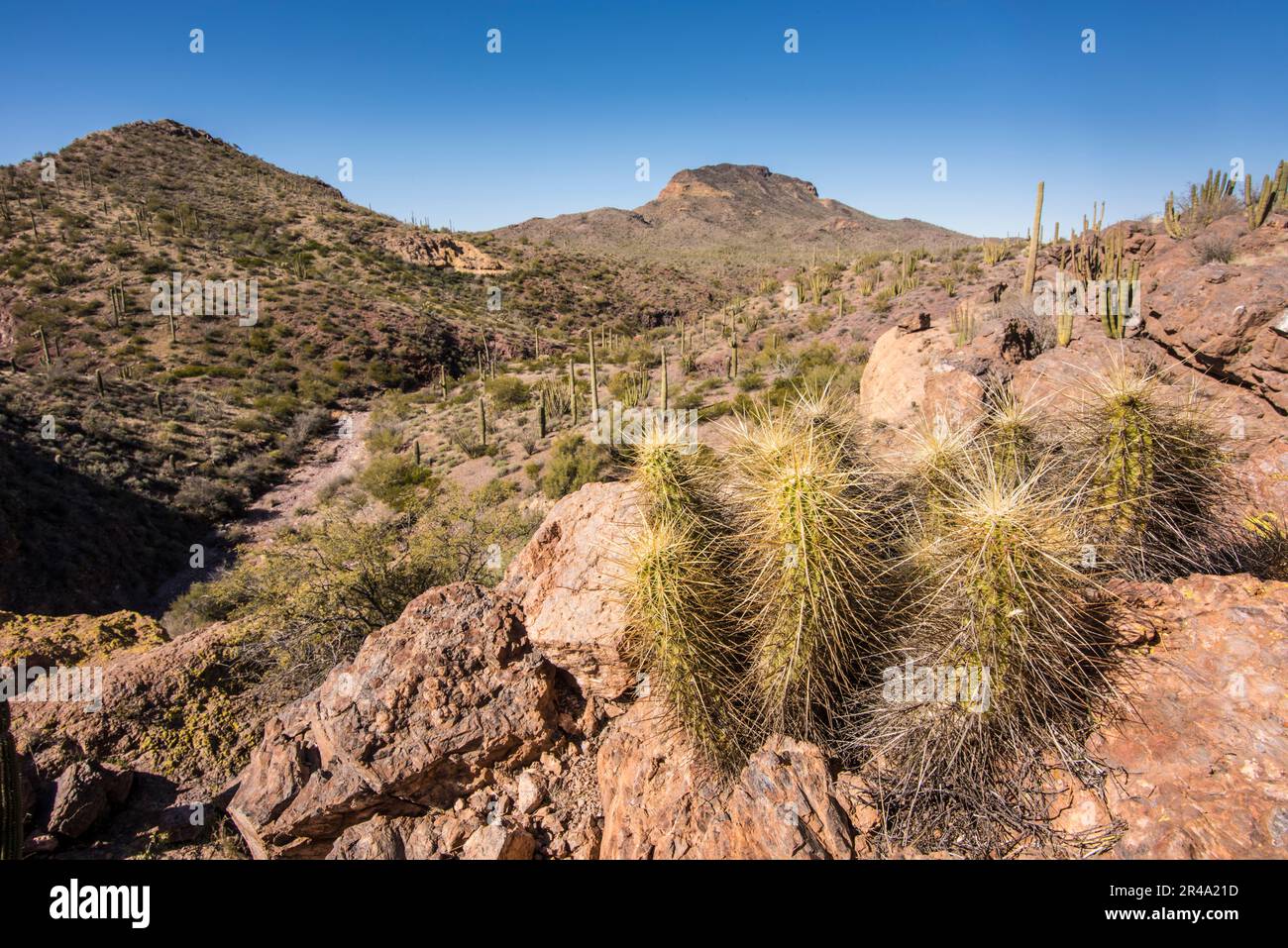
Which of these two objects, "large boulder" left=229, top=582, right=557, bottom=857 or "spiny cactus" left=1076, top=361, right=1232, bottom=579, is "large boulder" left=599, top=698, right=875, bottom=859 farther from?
"spiny cactus" left=1076, top=361, right=1232, bottom=579

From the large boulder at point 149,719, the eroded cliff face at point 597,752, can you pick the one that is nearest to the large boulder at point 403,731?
the eroded cliff face at point 597,752

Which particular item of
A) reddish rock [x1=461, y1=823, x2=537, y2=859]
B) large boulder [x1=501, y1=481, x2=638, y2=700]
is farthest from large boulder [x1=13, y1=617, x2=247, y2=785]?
large boulder [x1=501, y1=481, x2=638, y2=700]

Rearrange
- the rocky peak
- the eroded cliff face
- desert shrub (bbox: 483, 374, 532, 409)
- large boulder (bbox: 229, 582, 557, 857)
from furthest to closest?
1. the rocky peak
2. desert shrub (bbox: 483, 374, 532, 409)
3. large boulder (bbox: 229, 582, 557, 857)
4. the eroded cliff face

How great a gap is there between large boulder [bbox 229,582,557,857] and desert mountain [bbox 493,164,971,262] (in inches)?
2294

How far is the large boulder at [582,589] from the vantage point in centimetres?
391

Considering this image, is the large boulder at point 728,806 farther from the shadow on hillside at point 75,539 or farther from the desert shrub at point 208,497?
the desert shrub at point 208,497

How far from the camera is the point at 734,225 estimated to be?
78125mm

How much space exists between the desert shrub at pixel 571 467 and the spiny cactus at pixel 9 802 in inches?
389

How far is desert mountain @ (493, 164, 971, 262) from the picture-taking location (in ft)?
212

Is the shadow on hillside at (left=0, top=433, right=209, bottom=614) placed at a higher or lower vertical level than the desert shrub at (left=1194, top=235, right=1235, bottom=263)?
lower

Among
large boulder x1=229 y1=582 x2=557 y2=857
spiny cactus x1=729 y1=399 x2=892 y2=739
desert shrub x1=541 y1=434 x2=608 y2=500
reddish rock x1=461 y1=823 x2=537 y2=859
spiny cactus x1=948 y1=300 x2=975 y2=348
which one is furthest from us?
desert shrub x1=541 y1=434 x2=608 y2=500

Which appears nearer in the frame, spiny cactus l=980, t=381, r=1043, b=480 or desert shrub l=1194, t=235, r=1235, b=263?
spiny cactus l=980, t=381, r=1043, b=480

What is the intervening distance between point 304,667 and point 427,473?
1248 centimetres

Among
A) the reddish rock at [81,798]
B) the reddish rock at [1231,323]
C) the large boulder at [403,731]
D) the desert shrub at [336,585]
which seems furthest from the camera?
the reddish rock at [1231,323]
